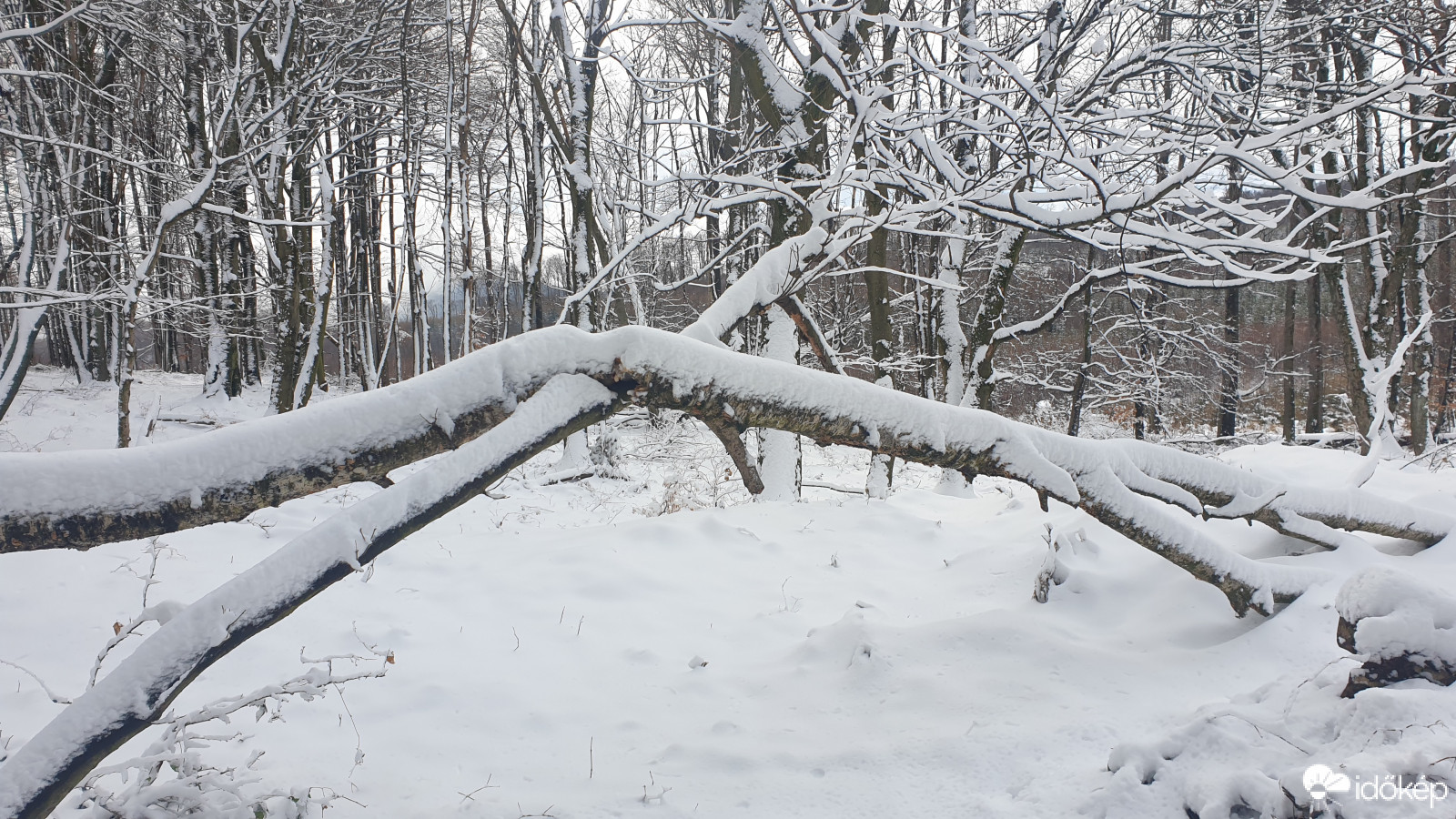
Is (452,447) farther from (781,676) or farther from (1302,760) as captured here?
(1302,760)

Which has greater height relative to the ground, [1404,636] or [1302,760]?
[1404,636]

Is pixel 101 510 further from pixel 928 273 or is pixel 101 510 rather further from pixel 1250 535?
pixel 928 273

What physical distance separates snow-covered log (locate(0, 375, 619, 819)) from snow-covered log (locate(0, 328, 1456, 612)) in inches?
4.9

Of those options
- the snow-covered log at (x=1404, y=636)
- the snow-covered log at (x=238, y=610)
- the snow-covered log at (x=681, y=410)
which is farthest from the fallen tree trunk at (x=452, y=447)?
the snow-covered log at (x=1404, y=636)

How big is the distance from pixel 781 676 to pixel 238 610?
2.08 meters

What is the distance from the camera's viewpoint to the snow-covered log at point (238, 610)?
138 cm

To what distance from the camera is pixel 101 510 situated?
144 cm

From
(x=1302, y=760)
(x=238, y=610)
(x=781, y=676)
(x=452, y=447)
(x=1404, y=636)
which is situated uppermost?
(x=452, y=447)

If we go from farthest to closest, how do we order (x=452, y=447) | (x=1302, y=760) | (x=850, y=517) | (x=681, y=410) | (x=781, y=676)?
1. (x=850, y=517)
2. (x=781, y=676)
3. (x=681, y=410)
4. (x=452, y=447)
5. (x=1302, y=760)

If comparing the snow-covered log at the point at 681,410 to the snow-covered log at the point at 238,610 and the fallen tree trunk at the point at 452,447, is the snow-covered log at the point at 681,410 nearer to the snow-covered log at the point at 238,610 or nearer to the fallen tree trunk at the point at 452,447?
the fallen tree trunk at the point at 452,447

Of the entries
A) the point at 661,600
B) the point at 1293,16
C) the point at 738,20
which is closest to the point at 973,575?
the point at 661,600

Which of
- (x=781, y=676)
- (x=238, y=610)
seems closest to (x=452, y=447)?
(x=238, y=610)

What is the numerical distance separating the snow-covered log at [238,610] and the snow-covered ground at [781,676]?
0.74 metres

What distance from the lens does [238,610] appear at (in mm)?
1509
